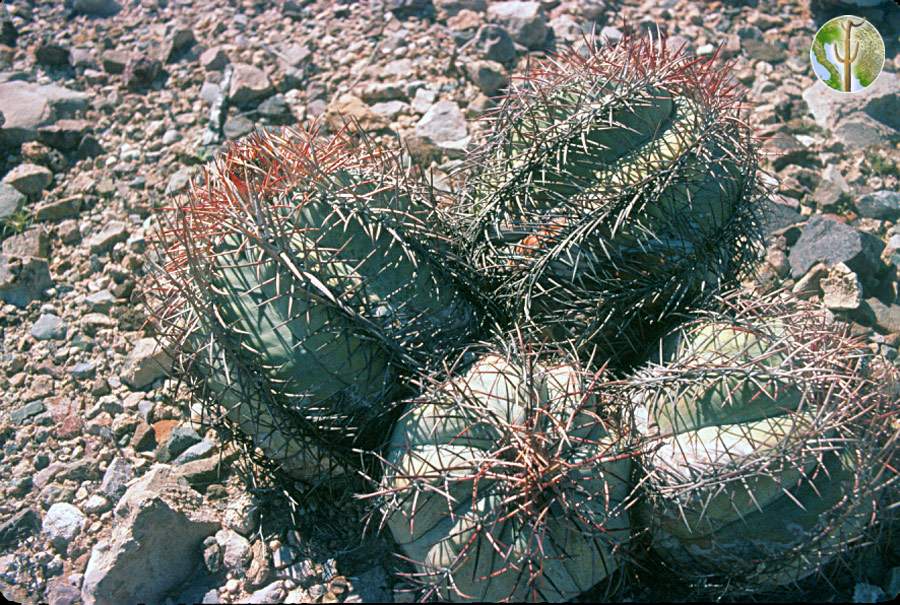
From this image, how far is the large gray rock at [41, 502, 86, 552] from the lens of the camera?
3162 mm

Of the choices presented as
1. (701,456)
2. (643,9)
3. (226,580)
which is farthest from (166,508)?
(643,9)

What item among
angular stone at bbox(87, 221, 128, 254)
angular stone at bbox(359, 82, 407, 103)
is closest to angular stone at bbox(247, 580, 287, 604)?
angular stone at bbox(87, 221, 128, 254)

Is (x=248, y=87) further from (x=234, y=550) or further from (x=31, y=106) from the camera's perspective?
(x=234, y=550)

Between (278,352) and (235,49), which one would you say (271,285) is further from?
(235,49)

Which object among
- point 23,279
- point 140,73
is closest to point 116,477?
point 23,279

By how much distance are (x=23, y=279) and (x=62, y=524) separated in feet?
5.15

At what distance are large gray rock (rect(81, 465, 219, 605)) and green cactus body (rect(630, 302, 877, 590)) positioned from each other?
1.65m

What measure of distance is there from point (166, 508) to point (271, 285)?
1.06 metres

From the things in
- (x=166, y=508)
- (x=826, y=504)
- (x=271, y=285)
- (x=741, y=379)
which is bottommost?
(x=166, y=508)

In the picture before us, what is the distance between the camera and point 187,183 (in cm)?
464

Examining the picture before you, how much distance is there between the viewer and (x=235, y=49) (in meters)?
5.53

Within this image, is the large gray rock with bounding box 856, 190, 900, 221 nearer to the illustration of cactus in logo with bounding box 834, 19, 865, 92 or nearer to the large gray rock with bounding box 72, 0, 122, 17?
the illustration of cactus in logo with bounding box 834, 19, 865, 92

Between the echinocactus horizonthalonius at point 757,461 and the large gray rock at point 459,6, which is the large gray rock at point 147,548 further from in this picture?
the large gray rock at point 459,6

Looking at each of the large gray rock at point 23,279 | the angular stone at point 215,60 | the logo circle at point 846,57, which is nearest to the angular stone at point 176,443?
the large gray rock at point 23,279
